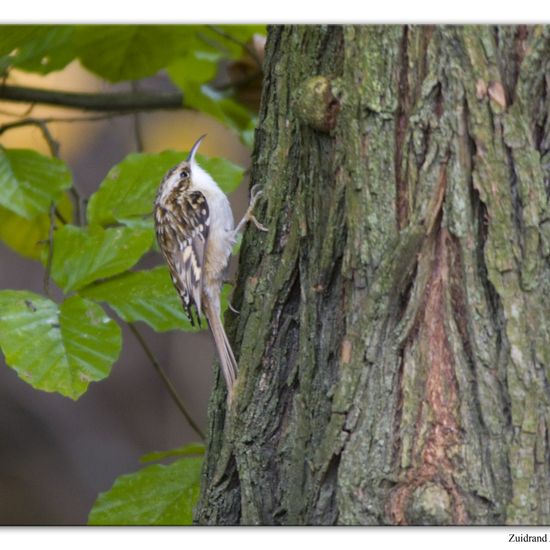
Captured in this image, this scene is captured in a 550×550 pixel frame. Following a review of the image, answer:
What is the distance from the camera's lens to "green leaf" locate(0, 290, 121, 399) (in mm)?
1718

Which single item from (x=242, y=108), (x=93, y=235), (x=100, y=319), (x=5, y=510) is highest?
(x=242, y=108)

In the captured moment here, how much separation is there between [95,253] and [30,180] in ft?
1.23

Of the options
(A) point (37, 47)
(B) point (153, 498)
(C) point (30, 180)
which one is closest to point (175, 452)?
(B) point (153, 498)

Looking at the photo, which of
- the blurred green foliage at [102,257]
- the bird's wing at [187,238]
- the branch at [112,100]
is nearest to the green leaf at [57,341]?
the blurred green foliage at [102,257]

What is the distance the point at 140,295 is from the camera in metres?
1.89

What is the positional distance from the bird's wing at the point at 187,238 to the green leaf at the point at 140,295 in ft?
1.12

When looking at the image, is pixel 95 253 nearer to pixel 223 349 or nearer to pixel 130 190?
pixel 130 190

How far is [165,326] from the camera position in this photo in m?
1.94

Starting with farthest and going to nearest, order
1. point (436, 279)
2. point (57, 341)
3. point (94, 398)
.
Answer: point (94, 398) < point (57, 341) < point (436, 279)

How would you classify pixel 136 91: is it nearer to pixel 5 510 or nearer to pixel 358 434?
pixel 5 510

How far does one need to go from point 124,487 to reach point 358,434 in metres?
0.75

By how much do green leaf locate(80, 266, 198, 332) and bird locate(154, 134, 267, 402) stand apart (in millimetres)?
143

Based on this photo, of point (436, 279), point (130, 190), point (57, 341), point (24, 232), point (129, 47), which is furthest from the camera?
point (24, 232)
